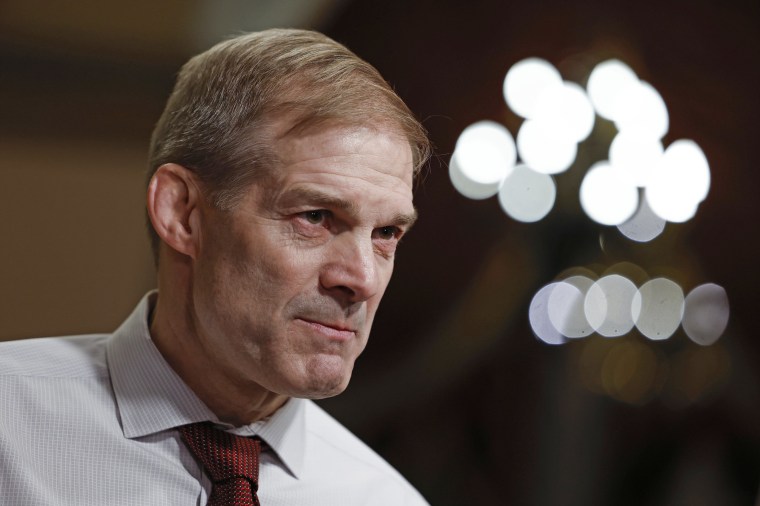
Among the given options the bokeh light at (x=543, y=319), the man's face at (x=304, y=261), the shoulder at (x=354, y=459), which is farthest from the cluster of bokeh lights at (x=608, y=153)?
the man's face at (x=304, y=261)

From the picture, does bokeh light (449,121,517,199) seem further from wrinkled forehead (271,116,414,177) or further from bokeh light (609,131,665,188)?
wrinkled forehead (271,116,414,177)

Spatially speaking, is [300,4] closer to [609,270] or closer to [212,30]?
[212,30]

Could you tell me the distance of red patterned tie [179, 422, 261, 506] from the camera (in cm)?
125

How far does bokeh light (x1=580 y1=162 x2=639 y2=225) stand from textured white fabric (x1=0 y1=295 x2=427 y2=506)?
1.19 meters

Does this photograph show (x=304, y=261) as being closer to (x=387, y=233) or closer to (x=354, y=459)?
(x=387, y=233)

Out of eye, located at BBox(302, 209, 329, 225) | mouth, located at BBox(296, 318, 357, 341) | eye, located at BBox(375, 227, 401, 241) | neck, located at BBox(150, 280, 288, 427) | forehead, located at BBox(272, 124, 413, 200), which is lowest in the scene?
neck, located at BBox(150, 280, 288, 427)

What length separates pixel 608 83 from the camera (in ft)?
7.89

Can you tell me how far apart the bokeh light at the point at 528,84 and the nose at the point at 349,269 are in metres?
1.29

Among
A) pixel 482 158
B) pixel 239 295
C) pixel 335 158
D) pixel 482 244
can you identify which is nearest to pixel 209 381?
pixel 239 295

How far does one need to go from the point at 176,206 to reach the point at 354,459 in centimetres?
60

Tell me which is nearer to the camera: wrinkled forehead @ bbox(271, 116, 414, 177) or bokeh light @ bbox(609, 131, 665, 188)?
wrinkled forehead @ bbox(271, 116, 414, 177)

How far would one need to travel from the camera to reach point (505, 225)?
2975mm

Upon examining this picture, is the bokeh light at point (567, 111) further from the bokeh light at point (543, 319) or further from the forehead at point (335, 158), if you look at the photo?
the forehead at point (335, 158)

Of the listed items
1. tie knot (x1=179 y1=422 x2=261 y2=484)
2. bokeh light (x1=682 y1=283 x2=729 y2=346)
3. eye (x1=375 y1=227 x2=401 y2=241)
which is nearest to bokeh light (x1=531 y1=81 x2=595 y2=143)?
bokeh light (x1=682 y1=283 x2=729 y2=346)
